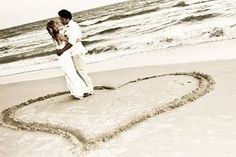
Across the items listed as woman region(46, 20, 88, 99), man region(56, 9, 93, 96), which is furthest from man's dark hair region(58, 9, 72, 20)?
woman region(46, 20, 88, 99)

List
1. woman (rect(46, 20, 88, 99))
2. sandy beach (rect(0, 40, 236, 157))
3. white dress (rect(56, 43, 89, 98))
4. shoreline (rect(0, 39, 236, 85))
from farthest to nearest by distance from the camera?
shoreline (rect(0, 39, 236, 85)) < white dress (rect(56, 43, 89, 98)) < woman (rect(46, 20, 88, 99)) < sandy beach (rect(0, 40, 236, 157))

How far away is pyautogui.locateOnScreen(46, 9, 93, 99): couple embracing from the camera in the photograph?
27.1 ft

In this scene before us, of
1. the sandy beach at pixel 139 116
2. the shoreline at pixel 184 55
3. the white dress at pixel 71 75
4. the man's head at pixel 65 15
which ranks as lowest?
the shoreline at pixel 184 55

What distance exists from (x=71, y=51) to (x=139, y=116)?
268 cm

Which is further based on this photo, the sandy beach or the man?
the man

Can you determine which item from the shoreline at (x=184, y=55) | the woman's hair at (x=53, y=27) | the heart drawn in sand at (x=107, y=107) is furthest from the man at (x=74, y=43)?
the shoreline at (x=184, y=55)

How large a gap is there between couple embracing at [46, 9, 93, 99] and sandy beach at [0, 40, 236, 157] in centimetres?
34

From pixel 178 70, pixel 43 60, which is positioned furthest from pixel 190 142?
pixel 43 60

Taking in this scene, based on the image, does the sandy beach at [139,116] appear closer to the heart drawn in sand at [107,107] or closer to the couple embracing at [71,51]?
the heart drawn in sand at [107,107]

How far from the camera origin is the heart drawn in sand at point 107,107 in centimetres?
626

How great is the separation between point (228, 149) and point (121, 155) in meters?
1.27

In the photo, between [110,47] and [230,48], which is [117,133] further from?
[110,47]

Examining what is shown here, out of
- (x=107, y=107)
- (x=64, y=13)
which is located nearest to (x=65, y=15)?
(x=64, y=13)

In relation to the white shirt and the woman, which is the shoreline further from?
the white shirt
